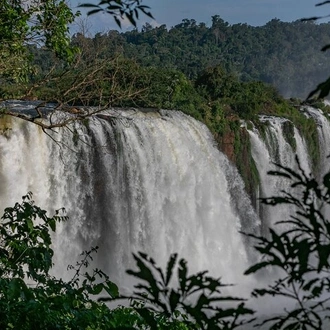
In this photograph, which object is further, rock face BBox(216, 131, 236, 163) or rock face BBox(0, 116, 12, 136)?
rock face BBox(216, 131, 236, 163)

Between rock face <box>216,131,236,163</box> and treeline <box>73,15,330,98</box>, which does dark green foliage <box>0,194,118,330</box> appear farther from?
treeline <box>73,15,330,98</box>

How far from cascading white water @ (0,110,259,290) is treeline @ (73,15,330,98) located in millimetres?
46977

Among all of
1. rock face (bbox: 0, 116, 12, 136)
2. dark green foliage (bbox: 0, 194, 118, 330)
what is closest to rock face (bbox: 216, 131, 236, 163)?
rock face (bbox: 0, 116, 12, 136)

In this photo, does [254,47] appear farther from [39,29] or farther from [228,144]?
[39,29]

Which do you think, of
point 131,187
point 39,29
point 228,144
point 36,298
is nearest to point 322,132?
point 228,144

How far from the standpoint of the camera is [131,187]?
14914mm

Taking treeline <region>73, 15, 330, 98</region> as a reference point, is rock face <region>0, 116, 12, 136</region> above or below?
below

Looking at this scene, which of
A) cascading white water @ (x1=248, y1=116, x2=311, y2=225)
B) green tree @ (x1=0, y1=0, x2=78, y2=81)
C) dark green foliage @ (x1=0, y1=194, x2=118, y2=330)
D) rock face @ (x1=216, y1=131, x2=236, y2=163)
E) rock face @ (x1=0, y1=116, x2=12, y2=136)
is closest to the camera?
dark green foliage @ (x1=0, y1=194, x2=118, y2=330)

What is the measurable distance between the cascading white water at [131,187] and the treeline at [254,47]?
4698 centimetres

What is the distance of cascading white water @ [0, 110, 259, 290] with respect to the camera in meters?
13.5

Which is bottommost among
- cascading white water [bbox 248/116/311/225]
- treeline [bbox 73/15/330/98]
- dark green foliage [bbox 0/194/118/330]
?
dark green foliage [bbox 0/194/118/330]

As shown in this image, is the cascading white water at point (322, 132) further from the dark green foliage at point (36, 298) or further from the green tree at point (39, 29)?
the dark green foliage at point (36, 298)

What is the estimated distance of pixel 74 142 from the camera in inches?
547

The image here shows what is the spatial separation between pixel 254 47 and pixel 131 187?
74.3 metres
